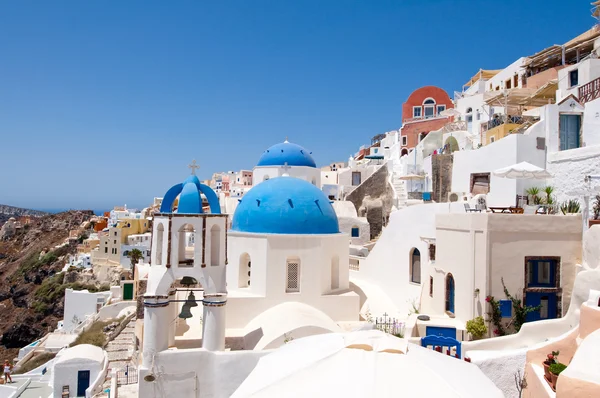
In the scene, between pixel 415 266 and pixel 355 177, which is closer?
pixel 415 266

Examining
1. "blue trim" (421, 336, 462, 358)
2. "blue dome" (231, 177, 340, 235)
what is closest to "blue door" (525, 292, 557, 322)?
"blue trim" (421, 336, 462, 358)

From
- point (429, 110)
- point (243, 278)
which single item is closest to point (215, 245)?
point (243, 278)

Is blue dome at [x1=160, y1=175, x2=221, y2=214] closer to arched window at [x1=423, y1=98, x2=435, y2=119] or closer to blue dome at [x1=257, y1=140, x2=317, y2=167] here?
blue dome at [x1=257, y1=140, x2=317, y2=167]

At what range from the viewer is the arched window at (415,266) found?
14859 millimetres

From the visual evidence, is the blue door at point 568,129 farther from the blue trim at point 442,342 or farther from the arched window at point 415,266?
the blue trim at point 442,342

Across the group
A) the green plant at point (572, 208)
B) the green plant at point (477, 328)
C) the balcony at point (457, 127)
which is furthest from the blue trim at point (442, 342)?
the balcony at point (457, 127)

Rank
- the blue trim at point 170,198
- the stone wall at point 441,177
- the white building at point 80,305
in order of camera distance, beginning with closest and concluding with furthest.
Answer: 1. the blue trim at point 170,198
2. the stone wall at point 441,177
3. the white building at point 80,305

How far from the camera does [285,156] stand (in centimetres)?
2530

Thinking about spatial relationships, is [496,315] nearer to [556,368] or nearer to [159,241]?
[556,368]

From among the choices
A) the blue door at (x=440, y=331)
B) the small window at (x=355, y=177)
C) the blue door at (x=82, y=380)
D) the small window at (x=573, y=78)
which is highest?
the small window at (x=573, y=78)

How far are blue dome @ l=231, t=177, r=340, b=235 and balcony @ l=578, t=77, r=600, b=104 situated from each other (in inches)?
439

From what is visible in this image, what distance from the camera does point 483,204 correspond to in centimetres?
1700

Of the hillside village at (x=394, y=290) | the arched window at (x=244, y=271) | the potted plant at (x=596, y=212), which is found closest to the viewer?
the hillside village at (x=394, y=290)

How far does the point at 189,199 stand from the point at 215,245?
1185 millimetres
